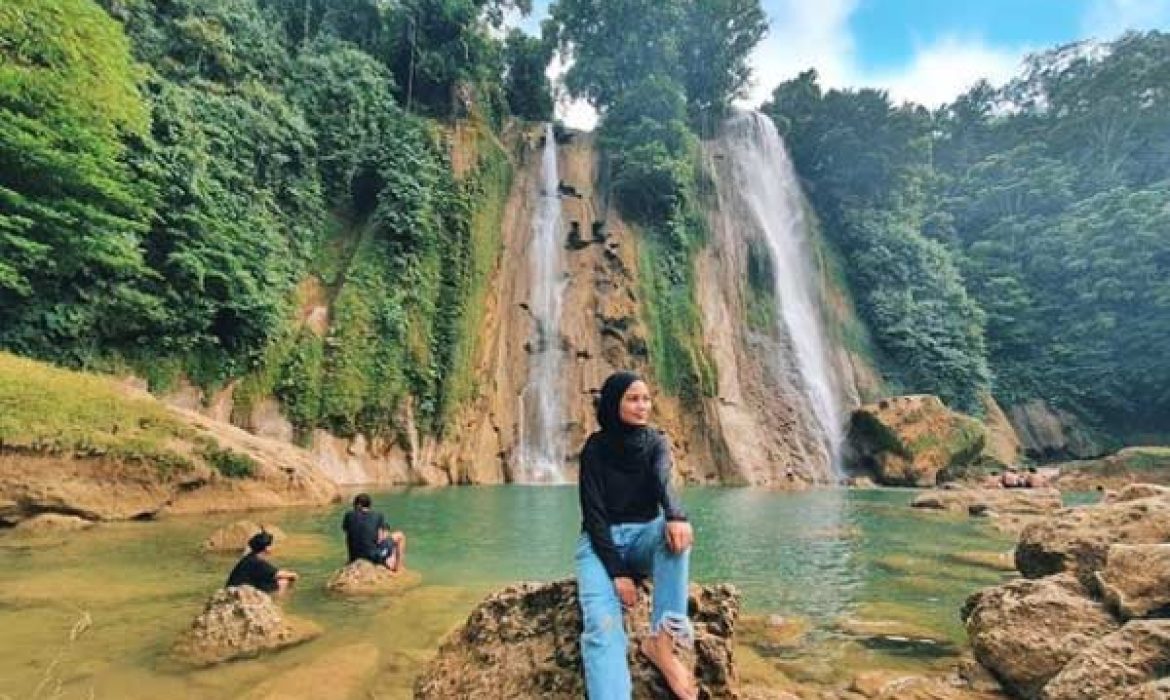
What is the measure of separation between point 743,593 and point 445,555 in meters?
3.97

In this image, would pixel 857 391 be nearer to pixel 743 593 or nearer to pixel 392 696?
pixel 743 593

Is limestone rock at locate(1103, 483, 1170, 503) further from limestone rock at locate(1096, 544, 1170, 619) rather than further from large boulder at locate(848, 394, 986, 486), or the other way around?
large boulder at locate(848, 394, 986, 486)

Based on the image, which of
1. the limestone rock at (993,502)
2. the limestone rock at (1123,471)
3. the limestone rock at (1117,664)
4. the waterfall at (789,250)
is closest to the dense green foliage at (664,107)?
the waterfall at (789,250)

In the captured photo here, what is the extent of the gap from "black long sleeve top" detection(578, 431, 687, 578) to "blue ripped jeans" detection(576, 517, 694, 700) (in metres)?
0.05

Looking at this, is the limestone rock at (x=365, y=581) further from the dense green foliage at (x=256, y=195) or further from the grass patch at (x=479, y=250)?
the grass patch at (x=479, y=250)

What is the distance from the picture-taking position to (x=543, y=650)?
11.1ft

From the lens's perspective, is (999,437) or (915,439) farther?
(999,437)

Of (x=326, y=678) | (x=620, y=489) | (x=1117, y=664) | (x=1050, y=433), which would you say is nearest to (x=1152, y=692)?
(x=1117, y=664)

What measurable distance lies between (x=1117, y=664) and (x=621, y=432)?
9.11 feet

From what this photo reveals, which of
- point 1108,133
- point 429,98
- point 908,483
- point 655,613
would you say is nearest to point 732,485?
point 908,483

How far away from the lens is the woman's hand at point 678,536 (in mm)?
3039

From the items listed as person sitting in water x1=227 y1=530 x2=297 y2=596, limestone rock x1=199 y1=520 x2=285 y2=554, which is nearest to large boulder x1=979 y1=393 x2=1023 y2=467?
limestone rock x1=199 y1=520 x2=285 y2=554

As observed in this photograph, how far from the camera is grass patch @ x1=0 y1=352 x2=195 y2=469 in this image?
33.0ft

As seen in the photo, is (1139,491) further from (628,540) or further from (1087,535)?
(628,540)
